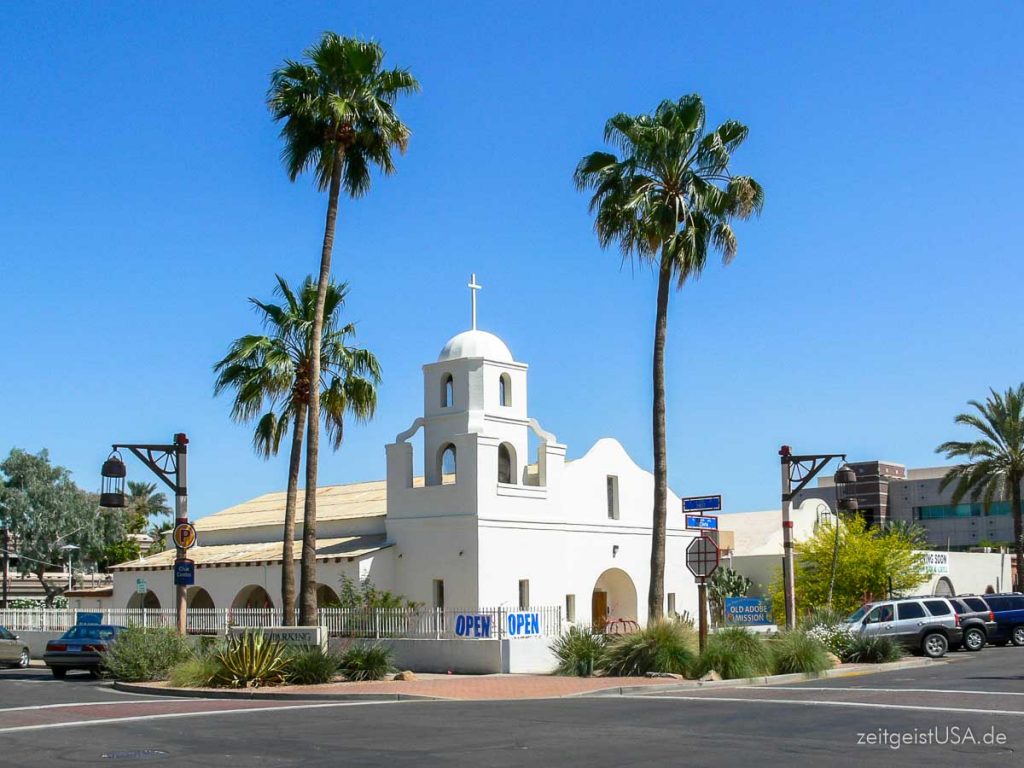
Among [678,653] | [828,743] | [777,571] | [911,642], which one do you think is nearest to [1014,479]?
[777,571]

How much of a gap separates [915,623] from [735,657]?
10.1m

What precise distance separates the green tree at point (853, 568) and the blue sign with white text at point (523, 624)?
19576 mm

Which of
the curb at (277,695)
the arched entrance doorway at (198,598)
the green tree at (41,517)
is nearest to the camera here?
the curb at (277,695)

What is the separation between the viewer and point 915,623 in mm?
31016

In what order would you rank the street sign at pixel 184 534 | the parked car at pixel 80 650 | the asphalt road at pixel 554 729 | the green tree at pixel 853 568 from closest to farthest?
1. the asphalt road at pixel 554 729
2. the street sign at pixel 184 534
3. the parked car at pixel 80 650
4. the green tree at pixel 853 568

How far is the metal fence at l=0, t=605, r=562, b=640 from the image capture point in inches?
1061

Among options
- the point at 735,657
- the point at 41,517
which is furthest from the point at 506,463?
the point at 41,517

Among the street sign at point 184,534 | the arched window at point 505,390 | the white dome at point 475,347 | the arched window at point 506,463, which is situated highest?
the white dome at point 475,347

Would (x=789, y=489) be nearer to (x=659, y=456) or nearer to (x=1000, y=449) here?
(x=659, y=456)

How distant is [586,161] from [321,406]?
1001 cm

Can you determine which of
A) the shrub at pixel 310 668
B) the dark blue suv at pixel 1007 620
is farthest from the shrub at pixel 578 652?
the dark blue suv at pixel 1007 620

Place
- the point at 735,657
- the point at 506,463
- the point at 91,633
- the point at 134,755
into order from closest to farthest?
the point at 134,755
the point at 735,657
the point at 91,633
the point at 506,463

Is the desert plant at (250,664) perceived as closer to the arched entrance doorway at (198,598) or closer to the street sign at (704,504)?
the street sign at (704,504)

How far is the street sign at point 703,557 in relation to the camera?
942 inches
